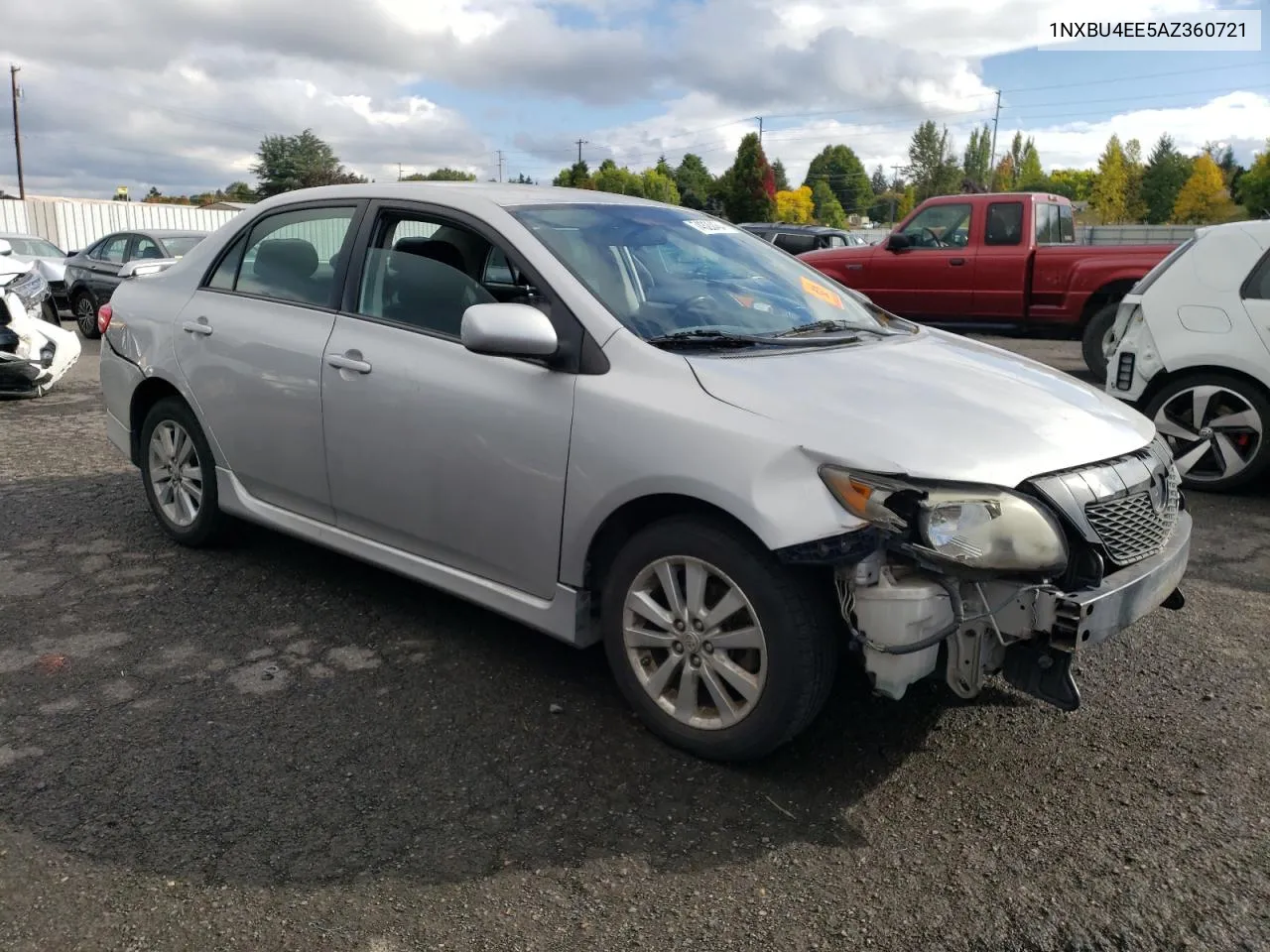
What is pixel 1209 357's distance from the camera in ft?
20.4

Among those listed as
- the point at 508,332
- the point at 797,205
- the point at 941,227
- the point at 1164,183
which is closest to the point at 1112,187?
the point at 1164,183

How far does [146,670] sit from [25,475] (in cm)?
351

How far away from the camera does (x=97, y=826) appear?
278 cm

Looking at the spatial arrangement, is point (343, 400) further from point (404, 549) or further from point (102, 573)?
point (102, 573)

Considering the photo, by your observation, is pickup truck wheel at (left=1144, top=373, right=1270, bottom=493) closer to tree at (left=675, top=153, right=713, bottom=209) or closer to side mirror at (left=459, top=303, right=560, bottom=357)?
side mirror at (left=459, top=303, right=560, bottom=357)

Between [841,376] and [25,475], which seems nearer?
[841,376]

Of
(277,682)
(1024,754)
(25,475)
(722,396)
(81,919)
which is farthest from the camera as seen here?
(25,475)

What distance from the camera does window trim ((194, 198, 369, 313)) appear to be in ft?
13.5

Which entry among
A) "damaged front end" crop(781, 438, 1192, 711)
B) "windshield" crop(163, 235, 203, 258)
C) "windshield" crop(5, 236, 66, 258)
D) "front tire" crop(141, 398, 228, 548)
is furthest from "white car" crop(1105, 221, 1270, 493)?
"windshield" crop(5, 236, 66, 258)

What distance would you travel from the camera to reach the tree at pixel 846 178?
13525 centimetres

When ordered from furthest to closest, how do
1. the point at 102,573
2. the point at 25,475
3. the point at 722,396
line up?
the point at 25,475 < the point at 102,573 < the point at 722,396

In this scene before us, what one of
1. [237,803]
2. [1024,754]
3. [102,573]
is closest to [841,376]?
[1024,754]

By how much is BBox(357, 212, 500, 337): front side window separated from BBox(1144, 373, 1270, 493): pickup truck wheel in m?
4.62

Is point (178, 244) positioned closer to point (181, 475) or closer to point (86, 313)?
point (86, 313)
